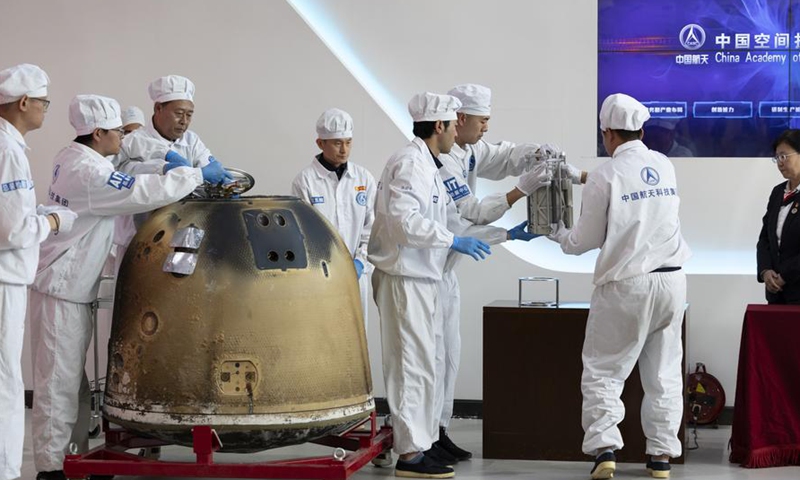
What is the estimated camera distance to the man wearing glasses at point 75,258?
470cm

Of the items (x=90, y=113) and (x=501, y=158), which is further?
(x=501, y=158)

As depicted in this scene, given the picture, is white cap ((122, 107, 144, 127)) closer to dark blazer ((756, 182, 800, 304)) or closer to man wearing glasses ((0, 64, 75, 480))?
man wearing glasses ((0, 64, 75, 480))

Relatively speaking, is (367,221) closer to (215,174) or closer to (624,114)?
(215,174)

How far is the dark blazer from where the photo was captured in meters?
5.71

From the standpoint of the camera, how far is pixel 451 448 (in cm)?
559

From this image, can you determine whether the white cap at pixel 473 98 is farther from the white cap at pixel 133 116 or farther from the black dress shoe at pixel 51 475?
the black dress shoe at pixel 51 475

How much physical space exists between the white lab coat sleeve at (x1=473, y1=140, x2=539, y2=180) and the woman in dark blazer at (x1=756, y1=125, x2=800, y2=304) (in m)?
1.29

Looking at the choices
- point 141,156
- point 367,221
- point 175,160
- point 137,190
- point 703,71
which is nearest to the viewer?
point 137,190

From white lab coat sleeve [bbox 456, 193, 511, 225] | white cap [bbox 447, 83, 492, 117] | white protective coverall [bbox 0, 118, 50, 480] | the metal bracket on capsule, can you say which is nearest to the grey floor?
white protective coverall [bbox 0, 118, 50, 480]

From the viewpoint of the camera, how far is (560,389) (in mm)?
5465

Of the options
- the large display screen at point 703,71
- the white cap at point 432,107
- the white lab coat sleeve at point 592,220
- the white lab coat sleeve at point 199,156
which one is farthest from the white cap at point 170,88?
the large display screen at point 703,71

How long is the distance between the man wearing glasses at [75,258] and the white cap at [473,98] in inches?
54.8

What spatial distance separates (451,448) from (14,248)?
2.40m

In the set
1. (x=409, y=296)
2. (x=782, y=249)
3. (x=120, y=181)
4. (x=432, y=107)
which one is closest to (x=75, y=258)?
(x=120, y=181)
